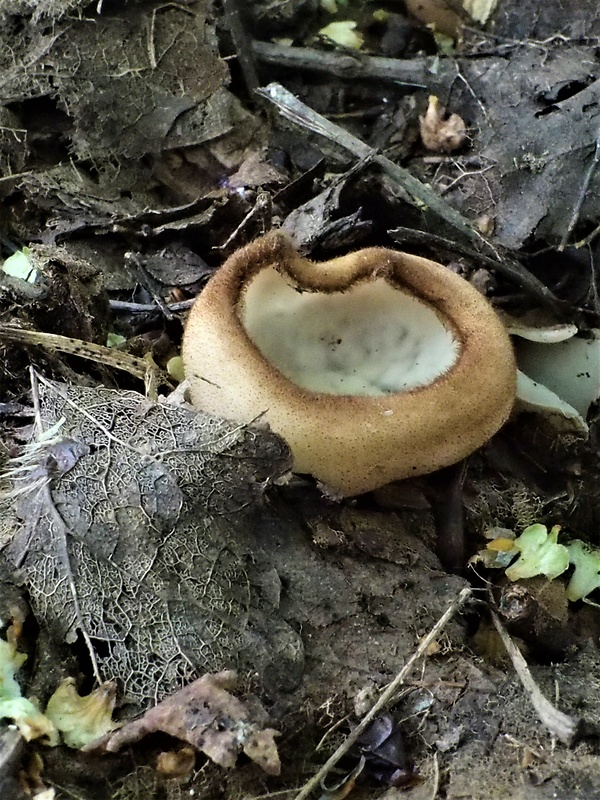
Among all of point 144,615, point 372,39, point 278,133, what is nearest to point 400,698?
point 144,615

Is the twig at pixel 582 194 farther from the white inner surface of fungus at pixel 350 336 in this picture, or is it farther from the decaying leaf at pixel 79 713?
the decaying leaf at pixel 79 713

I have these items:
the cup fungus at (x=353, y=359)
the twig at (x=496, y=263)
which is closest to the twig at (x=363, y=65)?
the twig at (x=496, y=263)

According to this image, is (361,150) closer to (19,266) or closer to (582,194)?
(582,194)

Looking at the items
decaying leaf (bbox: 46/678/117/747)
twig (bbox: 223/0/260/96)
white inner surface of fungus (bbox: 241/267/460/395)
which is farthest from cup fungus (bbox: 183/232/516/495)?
twig (bbox: 223/0/260/96)

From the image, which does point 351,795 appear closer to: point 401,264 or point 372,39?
point 401,264

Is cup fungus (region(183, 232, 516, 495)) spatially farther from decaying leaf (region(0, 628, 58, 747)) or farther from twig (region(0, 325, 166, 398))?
decaying leaf (region(0, 628, 58, 747))
